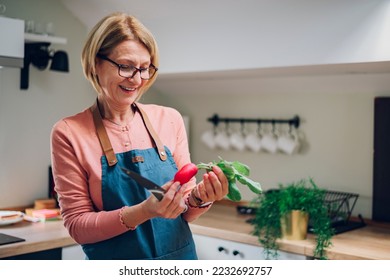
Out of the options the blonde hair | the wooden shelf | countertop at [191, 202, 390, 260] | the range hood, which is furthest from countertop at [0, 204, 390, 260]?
the blonde hair

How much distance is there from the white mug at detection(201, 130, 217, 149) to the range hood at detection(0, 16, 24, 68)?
970 mm

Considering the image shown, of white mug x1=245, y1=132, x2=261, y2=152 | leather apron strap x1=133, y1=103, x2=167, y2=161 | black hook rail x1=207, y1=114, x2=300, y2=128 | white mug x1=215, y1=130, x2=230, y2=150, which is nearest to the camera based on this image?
leather apron strap x1=133, y1=103, x2=167, y2=161

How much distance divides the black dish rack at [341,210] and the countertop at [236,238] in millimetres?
31

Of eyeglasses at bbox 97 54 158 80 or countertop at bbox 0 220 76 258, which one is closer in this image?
eyeglasses at bbox 97 54 158 80

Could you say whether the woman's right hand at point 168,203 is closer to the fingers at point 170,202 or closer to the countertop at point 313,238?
the fingers at point 170,202

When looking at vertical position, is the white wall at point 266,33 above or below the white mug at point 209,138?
above

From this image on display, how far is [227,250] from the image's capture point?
2125 millimetres

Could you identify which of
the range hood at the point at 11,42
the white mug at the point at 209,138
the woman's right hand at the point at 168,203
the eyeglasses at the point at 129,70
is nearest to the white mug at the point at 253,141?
the white mug at the point at 209,138

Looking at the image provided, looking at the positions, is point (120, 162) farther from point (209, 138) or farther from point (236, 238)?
point (209, 138)

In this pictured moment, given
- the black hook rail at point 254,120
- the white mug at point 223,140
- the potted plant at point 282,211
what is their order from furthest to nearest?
the white mug at point 223,140
the black hook rail at point 254,120
the potted plant at point 282,211

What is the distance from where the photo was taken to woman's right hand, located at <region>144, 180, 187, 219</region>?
113 centimetres

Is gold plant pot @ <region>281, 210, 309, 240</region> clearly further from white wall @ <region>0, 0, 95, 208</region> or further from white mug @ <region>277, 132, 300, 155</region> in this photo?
white wall @ <region>0, 0, 95, 208</region>

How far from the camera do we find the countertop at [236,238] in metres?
1.85

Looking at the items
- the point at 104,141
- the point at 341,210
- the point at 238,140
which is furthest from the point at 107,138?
the point at 238,140
